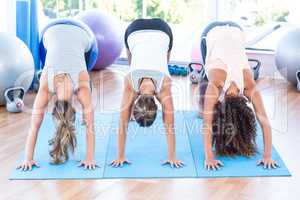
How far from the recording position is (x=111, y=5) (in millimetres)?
6262

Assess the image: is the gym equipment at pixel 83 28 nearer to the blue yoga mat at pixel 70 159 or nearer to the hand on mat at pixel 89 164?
the blue yoga mat at pixel 70 159

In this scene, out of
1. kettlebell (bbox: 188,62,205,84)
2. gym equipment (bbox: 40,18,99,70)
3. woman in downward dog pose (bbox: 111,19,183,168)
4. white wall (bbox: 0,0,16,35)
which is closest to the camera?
woman in downward dog pose (bbox: 111,19,183,168)

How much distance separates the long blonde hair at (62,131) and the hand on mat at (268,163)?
4.05 feet

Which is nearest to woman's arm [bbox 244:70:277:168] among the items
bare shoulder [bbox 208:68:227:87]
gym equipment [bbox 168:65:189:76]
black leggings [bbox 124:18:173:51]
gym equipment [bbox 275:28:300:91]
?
bare shoulder [bbox 208:68:227:87]

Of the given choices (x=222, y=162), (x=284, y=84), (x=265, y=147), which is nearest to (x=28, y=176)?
(x=222, y=162)

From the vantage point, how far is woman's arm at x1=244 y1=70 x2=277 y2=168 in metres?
3.20

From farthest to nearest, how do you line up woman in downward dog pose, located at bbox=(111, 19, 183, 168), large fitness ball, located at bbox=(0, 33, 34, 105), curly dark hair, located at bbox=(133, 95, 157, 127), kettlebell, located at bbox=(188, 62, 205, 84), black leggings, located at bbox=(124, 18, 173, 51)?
kettlebell, located at bbox=(188, 62, 205, 84)
large fitness ball, located at bbox=(0, 33, 34, 105)
black leggings, located at bbox=(124, 18, 173, 51)
woman in downward dog pose, located at bbox=(111, 19, 183, 168)
curly dark hair, located at bbox=(133, 95, 157, 127)

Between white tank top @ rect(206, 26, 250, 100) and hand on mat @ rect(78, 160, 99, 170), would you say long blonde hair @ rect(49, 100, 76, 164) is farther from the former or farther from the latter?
white tank top @ rect(206, 26, 250, 100)

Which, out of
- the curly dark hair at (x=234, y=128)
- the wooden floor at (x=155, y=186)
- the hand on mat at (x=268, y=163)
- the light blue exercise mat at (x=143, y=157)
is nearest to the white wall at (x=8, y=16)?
the light blue exercise mat at (x=143, y=157)

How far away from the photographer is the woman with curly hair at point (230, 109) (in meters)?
3.19

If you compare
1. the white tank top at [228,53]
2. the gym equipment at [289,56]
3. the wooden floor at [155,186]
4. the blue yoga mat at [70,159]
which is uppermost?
the white tank top at [228,53]

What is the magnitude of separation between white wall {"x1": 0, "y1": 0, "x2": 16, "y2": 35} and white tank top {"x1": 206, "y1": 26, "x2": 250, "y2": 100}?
8.41 ft

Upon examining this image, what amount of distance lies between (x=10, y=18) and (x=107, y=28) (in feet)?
3.45

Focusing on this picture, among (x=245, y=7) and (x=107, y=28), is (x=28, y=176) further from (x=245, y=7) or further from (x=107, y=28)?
(x=245, y=7)
